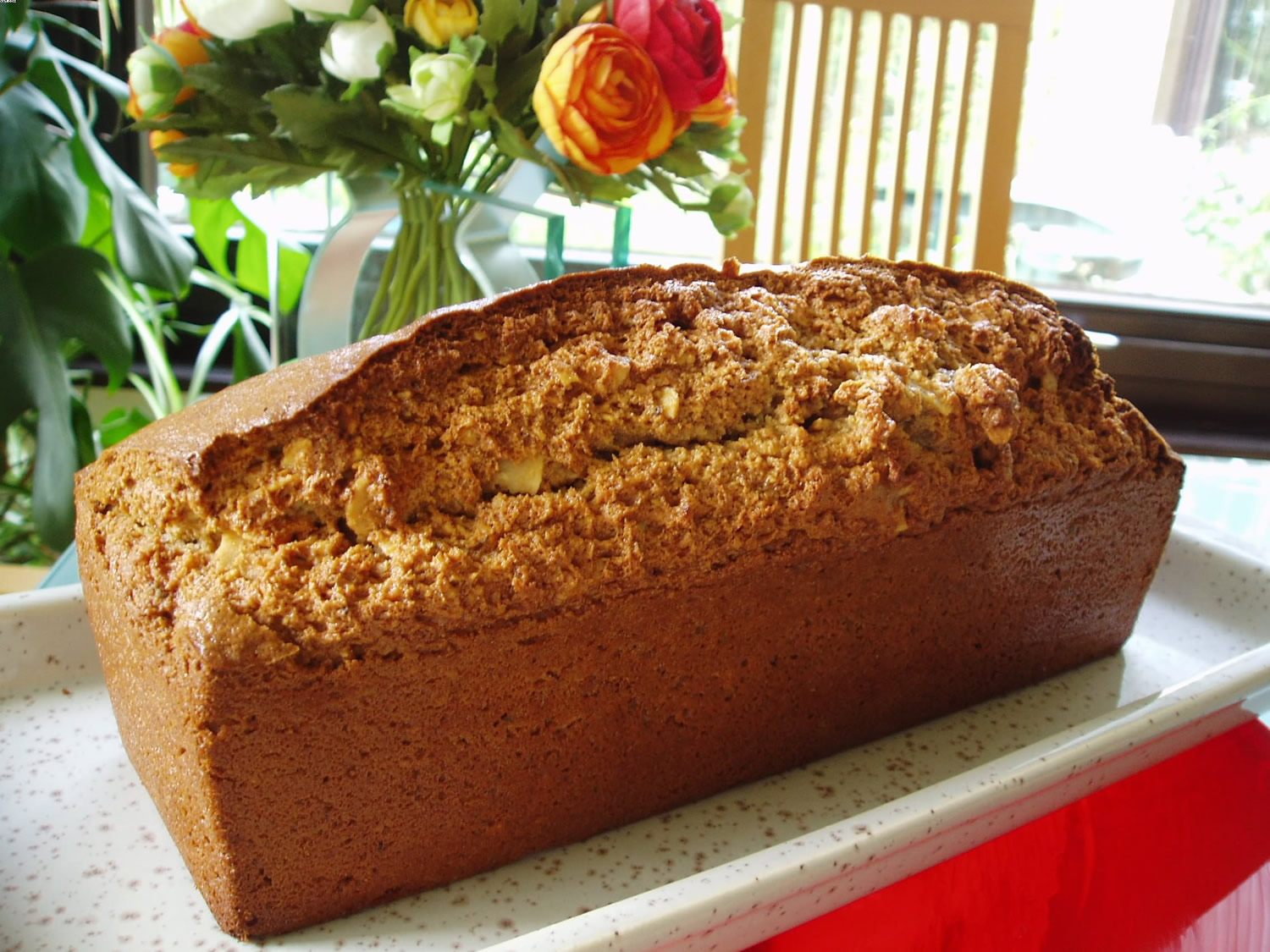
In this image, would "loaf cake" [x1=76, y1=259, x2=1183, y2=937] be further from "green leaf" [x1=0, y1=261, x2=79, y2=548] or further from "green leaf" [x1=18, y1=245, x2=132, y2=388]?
"green leaf" [x1=18, y1=245, x2=132, y2=388]

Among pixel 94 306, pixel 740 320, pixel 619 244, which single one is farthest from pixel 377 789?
pixel 94 306

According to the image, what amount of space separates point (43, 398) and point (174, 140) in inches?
21.5

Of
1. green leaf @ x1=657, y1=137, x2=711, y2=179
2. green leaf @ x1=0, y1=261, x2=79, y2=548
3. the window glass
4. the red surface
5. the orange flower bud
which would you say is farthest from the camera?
the window glass

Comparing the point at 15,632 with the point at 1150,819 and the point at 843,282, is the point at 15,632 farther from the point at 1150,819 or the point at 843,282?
the point at 1150,819

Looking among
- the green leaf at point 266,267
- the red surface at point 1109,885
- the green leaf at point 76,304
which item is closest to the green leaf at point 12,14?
the green leaf at point 76,304

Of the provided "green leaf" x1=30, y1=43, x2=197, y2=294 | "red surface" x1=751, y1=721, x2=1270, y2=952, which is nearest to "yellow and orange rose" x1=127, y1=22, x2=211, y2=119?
"green leaf" x1=30, y1=43, x2=197, y2=294

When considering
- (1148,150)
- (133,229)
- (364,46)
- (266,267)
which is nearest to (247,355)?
Answer: (266,267)

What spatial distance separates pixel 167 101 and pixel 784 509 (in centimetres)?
78

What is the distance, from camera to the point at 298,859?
70 cm

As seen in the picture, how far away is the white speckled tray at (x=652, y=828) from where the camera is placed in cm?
64

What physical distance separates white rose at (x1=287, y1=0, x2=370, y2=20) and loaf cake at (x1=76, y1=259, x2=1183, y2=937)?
0.38 m

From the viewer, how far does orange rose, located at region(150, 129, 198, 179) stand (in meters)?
1.08

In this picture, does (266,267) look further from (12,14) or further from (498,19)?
(498,19)

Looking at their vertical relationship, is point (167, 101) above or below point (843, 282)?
above
